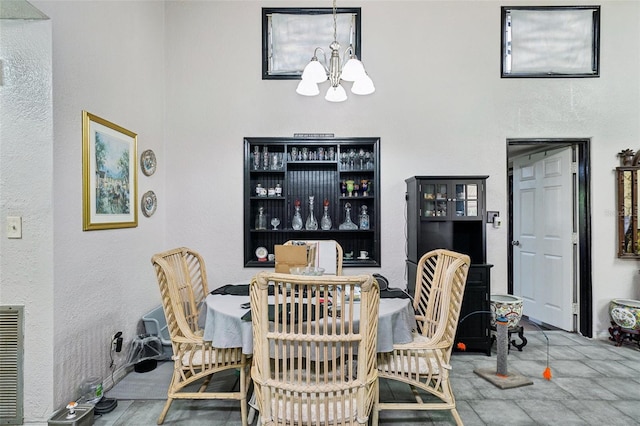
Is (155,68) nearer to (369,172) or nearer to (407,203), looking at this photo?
(369,172)

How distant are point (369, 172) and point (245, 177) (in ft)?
4.36

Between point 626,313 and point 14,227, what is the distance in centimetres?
503

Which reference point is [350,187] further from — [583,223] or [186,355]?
[583,223]

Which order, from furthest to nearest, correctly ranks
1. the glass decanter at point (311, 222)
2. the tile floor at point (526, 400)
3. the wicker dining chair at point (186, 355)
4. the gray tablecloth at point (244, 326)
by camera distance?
the glass decanter at point (311, 222) → the tile floor at point (526, 400) → the wicker dining chair at point (186, 355) → the gray tablecloth at point (244, 326)

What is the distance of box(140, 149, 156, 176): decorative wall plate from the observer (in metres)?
3.06

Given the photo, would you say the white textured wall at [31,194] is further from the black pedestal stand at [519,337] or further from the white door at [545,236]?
the white door at [545,236]

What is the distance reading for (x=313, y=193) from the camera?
11.7 feet

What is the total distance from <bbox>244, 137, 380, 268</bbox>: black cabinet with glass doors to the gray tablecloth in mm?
1502

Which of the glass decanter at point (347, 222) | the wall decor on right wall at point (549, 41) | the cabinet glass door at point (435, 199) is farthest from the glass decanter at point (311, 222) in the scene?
the wall decor on right wall at point (549, 41)

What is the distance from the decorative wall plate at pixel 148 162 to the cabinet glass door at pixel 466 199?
2978 mm

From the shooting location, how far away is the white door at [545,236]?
3572mm

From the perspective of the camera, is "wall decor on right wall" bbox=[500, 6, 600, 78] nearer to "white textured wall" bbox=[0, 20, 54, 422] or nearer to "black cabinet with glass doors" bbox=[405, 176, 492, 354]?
"black cabinet with glass doors" bbox=[405, 176, 492, 354]

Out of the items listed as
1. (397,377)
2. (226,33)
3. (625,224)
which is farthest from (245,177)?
(625,224)

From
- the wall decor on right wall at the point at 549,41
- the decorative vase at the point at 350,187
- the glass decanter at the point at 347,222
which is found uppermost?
the wall decor on right wall at the point at 549,41
